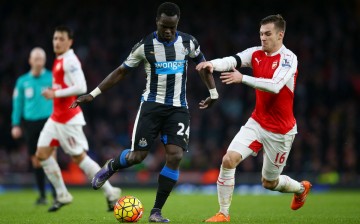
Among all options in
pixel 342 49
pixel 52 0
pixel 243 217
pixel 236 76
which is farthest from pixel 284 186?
pixel 52 0

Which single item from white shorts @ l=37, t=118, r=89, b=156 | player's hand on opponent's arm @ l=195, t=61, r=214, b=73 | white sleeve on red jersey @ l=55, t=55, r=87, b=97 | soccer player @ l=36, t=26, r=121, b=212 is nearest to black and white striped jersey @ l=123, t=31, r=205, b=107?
player's hand on opponent's arm @ l=195, t=61, r=214, b=73

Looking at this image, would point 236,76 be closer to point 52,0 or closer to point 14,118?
point 14,118

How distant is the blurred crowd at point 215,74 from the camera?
1833 cm

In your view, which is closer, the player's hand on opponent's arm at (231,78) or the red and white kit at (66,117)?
the player's hand on opponent's arm at (231,78)

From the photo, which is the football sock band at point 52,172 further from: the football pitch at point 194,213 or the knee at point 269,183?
the knee at point 269,183

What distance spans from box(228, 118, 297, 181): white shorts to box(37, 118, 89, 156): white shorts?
2.72 metres

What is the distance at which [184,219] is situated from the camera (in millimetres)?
8281

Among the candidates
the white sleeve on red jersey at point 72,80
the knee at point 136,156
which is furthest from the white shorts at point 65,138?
the knee at point 136,156

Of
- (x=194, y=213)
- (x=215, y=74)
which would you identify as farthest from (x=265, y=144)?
(x=215, y=74)

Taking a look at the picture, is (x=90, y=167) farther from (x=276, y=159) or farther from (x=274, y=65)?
(x=274, y=65)

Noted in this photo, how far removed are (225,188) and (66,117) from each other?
305 cm

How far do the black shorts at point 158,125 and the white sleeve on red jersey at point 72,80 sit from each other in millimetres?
2088

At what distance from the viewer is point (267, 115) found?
8.20 m

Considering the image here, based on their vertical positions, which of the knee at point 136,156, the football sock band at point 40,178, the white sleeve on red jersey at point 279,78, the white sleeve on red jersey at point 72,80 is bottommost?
the football sock band at point 40,178
